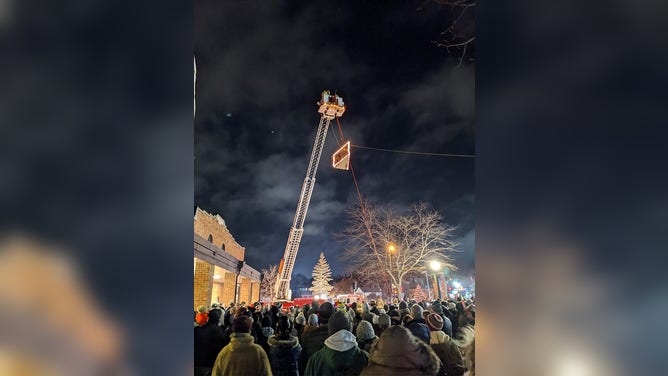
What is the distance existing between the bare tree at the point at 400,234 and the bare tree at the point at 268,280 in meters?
0.83

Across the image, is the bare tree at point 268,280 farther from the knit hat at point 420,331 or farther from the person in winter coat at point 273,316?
the knit hat at point 420,331

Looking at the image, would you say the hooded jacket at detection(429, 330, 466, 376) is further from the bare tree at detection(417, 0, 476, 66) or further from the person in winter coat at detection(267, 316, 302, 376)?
the bare tree at detection(417, 0, 476, 66)

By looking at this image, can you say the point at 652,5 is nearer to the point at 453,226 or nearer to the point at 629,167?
the point at 629,167

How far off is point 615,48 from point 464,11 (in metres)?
1.15

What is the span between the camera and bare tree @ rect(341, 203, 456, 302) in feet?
13.0

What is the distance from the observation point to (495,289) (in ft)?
6.91

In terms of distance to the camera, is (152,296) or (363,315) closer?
(152,296)

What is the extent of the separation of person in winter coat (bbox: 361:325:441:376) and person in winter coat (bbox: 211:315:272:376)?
93 cm

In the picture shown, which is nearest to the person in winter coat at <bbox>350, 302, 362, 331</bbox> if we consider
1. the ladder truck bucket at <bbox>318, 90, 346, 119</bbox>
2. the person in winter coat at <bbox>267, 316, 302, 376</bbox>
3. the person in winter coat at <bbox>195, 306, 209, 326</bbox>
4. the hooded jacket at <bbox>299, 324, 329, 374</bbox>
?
the hooded jacket at <bbox>299, 324, 329, 374</bbox>

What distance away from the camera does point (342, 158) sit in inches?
151

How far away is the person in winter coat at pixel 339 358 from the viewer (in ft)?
9.34

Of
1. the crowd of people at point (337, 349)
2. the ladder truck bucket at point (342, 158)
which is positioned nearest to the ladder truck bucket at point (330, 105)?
the ladder truck bucket at point (342, 158)

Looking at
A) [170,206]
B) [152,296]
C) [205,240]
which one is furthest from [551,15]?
[205,240]

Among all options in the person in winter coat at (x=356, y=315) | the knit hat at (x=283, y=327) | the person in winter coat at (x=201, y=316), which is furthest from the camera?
the person in winter coat at (x=356, y=315)
